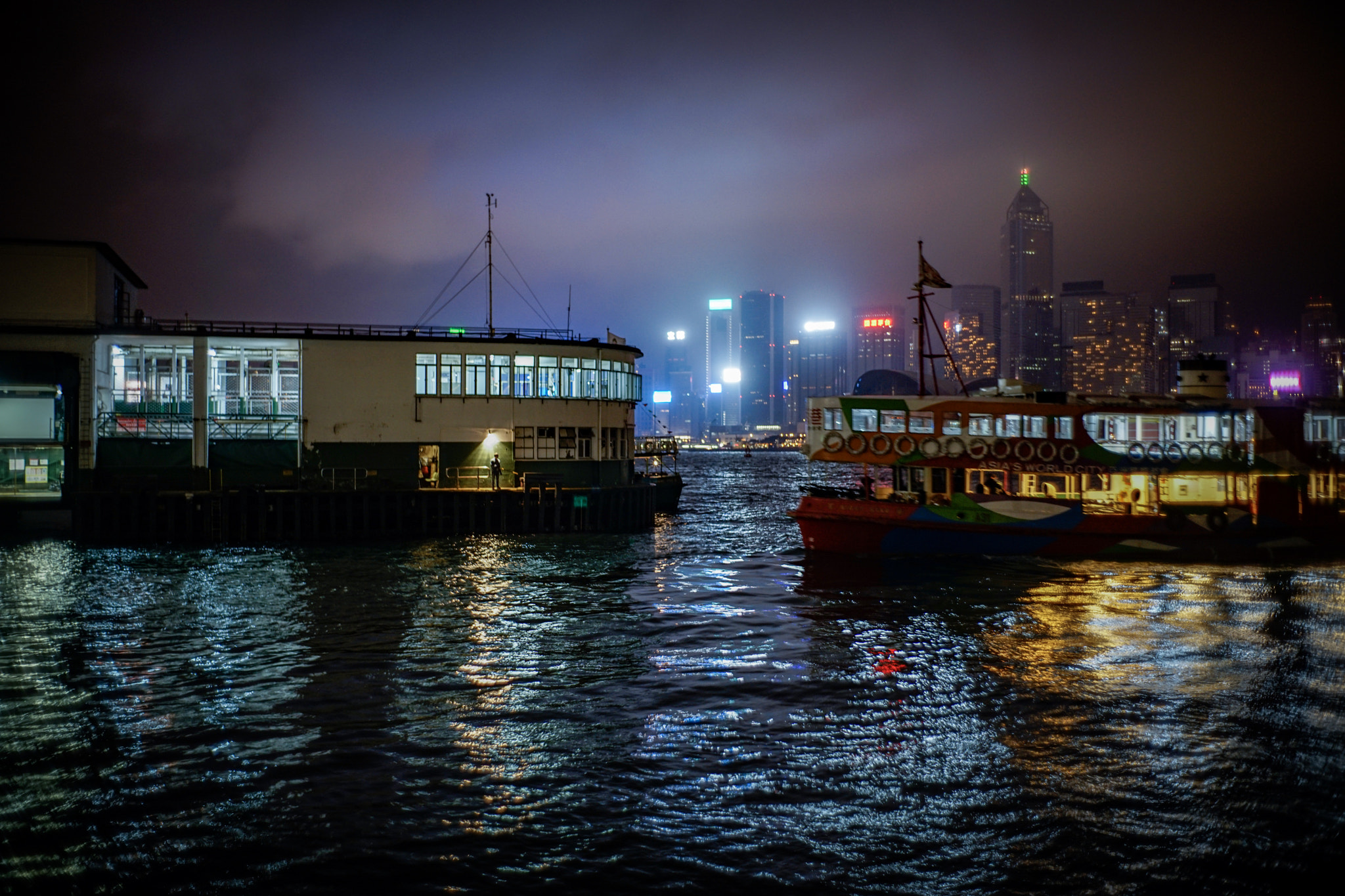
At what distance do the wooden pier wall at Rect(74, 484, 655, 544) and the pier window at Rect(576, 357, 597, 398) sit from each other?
5791mm

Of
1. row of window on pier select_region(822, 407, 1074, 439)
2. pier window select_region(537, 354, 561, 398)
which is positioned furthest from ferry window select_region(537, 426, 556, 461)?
row of window on pier select_region(822, 407, 1074, 439)

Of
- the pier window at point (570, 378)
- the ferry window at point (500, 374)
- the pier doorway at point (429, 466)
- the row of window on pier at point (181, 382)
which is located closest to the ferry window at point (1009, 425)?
the pier window at point (570, 378)

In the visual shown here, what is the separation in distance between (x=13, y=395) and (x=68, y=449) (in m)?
5.84

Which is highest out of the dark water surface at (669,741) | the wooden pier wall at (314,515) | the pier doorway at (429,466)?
the pier doorway at (429,466)

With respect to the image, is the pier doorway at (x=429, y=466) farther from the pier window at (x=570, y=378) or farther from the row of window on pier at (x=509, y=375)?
the pier window at (x=570, y=378)

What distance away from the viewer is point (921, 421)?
33.7 meters

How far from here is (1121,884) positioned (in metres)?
9.69

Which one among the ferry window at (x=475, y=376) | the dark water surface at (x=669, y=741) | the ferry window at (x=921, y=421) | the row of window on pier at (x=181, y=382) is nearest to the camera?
the dark water surface at (x=669, y=741)

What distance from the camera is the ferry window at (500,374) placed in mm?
44812

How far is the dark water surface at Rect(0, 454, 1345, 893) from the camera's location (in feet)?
33.3

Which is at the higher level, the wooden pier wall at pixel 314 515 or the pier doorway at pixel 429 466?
the pier doorway at pixel 429 466

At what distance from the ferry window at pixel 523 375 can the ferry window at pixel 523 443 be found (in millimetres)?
1723

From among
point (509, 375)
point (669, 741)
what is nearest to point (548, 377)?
point (509, 375)

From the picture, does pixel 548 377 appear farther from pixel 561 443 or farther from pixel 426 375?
pixel 426 375
